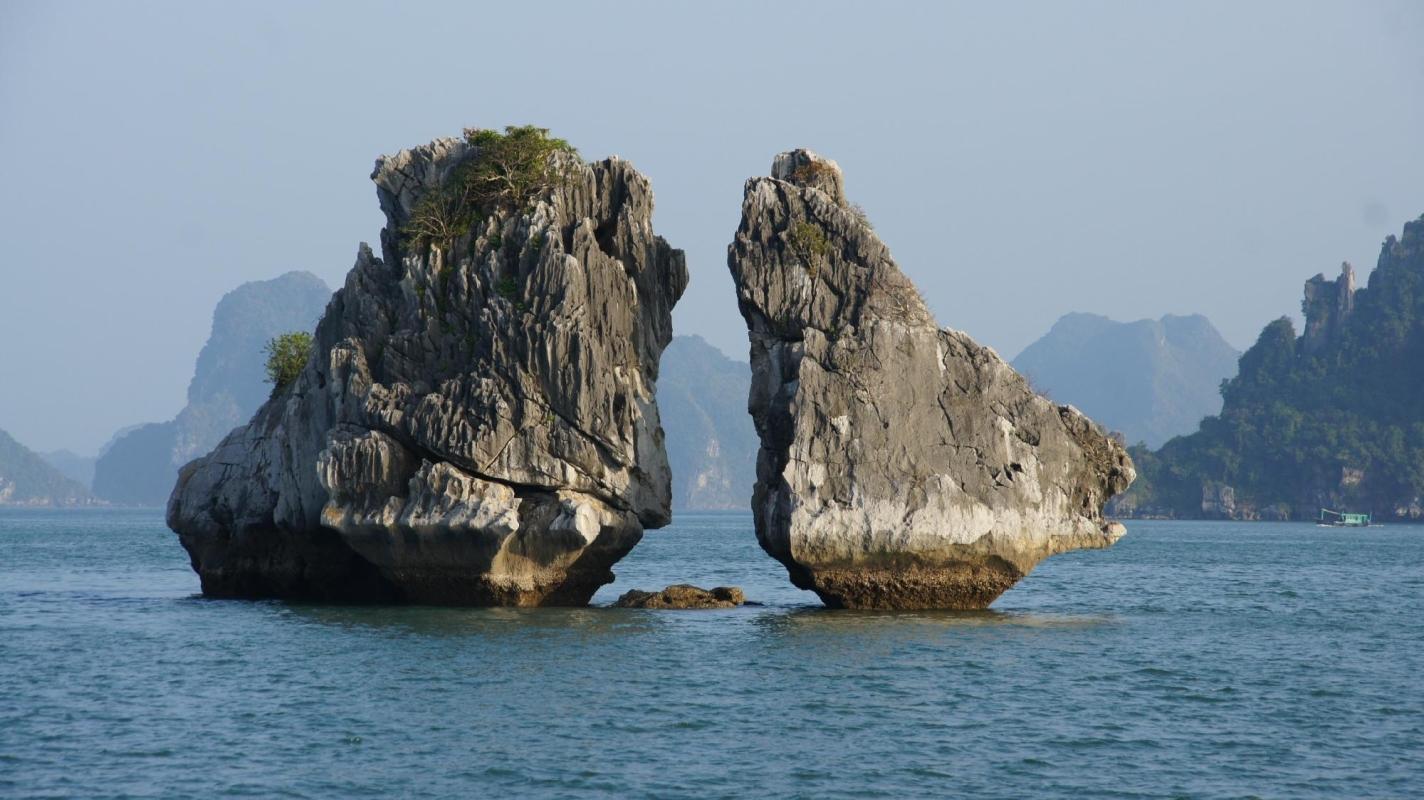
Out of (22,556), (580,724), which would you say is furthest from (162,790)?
(22,556)

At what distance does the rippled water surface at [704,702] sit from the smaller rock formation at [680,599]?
1.00 m

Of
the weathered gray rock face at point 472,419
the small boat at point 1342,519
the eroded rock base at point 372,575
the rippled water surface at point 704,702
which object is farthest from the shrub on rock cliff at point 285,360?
the small boat at point 1342,519

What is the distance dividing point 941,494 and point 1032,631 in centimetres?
386

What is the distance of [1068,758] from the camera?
2573 cm

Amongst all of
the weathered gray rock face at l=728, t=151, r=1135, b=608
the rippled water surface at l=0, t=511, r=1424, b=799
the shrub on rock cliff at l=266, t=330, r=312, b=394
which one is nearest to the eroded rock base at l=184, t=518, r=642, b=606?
the rippled water surface at l=0, t=511, r=1424, b=799

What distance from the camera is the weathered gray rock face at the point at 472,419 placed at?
3978cm

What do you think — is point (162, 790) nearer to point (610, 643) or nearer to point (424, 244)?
point (610, 643)

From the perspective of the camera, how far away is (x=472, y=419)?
3988 cm

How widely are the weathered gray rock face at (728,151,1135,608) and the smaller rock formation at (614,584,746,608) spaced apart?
13.7 ft

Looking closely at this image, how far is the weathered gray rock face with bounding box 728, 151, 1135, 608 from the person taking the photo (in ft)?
126

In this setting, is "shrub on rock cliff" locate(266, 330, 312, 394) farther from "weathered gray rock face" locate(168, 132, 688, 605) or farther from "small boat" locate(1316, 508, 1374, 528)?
"small boat" locate(1316, 508, 1374, 528)

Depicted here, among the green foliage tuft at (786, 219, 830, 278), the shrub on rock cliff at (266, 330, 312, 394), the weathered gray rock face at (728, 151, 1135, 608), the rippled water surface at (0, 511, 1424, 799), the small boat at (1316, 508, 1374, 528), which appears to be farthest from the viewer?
the small boat at (1316, 508, 1374, 528)

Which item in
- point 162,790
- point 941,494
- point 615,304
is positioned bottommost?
point 162,790

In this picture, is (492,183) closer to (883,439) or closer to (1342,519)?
(883,439)
